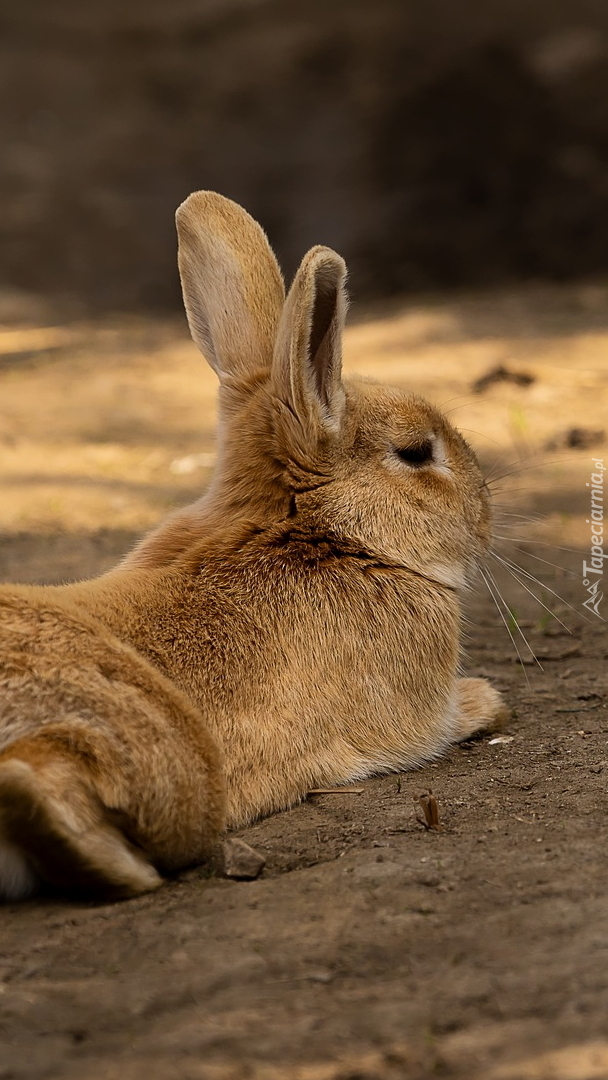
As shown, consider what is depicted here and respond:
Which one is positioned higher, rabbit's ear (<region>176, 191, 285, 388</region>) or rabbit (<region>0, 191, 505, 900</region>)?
rabbit's ear (<region>176, 191, 285, 388</region>)

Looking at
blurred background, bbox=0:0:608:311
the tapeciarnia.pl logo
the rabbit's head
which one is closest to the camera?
the rabbit's head

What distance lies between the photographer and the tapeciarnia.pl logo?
5.05m

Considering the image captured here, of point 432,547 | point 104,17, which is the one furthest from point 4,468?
point 104,17

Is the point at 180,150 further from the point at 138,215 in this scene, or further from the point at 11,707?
the point at 11,707

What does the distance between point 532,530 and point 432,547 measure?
6.82ft

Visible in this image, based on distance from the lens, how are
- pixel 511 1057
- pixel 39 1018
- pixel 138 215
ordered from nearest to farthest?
pixel 511 1057
pixel 39 1018
pixel 138 215

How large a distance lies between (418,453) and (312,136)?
732 centimetres

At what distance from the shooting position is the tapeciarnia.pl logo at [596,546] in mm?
5047

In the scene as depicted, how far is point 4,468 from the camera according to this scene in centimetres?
650

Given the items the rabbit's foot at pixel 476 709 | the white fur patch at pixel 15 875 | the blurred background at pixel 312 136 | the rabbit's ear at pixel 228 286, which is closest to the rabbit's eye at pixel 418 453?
the rabbit's ear at pixel 228 286

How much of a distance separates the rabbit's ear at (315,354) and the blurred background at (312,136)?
21.2ft

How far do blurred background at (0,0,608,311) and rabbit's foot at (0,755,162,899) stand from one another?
297 inches

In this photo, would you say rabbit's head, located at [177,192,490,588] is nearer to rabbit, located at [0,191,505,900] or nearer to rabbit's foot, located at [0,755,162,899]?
rabbit, located at [0,191,505,900]

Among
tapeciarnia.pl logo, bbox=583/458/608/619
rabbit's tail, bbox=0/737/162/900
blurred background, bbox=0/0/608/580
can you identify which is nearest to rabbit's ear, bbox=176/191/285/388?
rabbit's tail, bbox=0/737/162/900
